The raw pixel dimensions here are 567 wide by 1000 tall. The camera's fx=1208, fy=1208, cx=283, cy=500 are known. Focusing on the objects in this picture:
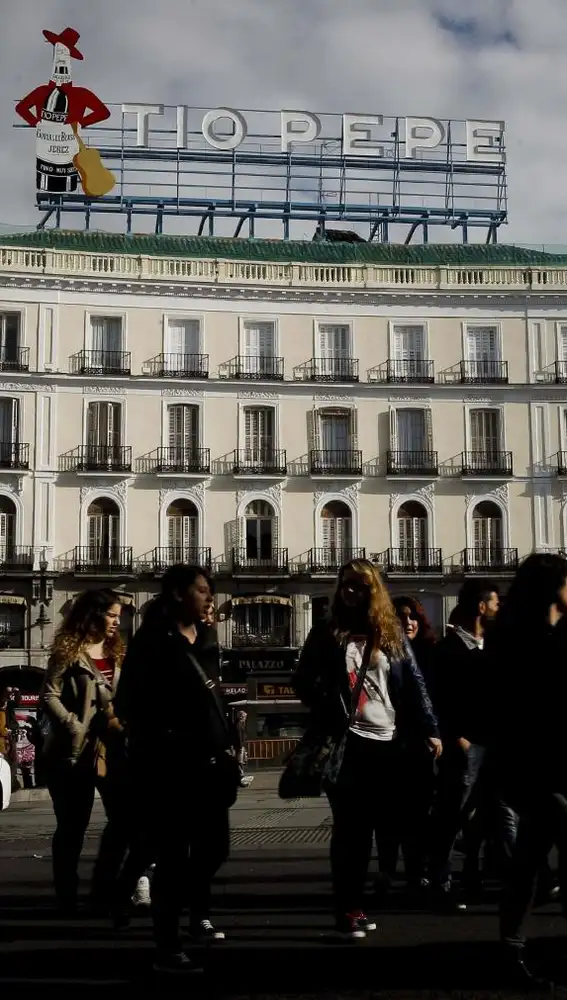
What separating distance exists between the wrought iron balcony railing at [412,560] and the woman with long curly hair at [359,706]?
Result: 34998 mm

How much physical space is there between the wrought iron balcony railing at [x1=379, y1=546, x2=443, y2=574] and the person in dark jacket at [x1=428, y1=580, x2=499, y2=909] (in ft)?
110

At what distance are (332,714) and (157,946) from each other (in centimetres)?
147

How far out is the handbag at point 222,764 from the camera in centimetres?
593

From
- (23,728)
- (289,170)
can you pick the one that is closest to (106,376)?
(289,170)

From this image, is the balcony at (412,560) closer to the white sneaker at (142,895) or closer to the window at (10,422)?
the window at (10,422)

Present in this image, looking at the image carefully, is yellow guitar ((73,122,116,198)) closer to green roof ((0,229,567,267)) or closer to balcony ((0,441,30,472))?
green roof ((0,229,567,267))

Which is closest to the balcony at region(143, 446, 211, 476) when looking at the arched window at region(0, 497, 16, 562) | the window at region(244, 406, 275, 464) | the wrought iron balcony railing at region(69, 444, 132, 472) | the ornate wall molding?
the ornate wall molding

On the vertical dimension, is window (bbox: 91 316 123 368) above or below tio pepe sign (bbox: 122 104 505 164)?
below

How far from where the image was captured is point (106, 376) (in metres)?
41.4

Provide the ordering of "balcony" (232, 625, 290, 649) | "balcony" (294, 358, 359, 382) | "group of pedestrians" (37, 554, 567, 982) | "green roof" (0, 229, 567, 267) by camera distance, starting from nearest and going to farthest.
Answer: "group of pedestrians" (37, 554, 567, 982) < "balcony" (232, 625, 290, 649) < "balcony" (294, 358, 359, 382) < "green roof" (0, 229, 567, 267)

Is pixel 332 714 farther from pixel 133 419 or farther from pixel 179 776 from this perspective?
pixel 133 419

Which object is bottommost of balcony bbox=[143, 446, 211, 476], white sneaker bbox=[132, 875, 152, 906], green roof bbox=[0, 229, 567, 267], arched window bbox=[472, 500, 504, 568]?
white sneaker bbox=[132, 875, 152, 906]

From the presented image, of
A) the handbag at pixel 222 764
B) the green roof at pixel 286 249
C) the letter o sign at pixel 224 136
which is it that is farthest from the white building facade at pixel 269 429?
the handbag at pixel 222 764

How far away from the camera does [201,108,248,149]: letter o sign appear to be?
45.9 m
